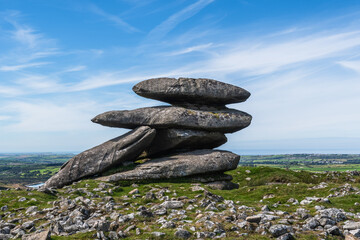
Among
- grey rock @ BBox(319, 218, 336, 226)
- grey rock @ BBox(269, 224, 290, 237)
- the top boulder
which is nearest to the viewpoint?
grey rock @ BBox(269, 224, 290, 237)

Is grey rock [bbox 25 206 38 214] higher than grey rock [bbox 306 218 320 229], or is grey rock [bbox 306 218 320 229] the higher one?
grey rock [bbox 306 218 320 229]

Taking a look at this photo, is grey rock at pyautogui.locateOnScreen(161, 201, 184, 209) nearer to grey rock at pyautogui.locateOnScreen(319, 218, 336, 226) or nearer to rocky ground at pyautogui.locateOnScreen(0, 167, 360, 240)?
rocky ground at pyautogui.locateOnScreen(0, 167, 360, 240)

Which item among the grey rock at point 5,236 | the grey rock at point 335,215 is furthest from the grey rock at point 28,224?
the grey rock at point 335,215

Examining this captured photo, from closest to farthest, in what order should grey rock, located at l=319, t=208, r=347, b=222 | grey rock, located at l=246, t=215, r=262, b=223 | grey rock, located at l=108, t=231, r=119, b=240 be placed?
grey rock, located at l=108, t=231, r=119, b=240, grey rock, located at l=246, t=215, r=262, b=223, grey rock, located at l=319, t=208, r=347, b=222

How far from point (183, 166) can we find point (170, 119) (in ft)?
20.5

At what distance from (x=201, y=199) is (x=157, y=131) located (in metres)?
18.6

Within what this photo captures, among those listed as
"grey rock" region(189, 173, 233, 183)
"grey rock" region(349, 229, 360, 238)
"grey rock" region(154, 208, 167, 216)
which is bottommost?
"grey rock" region(189, 173, 233, 183)

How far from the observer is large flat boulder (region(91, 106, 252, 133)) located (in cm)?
3506

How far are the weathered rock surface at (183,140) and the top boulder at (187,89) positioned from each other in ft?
15.6

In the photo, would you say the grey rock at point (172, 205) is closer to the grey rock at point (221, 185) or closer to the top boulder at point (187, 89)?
the grey rock at point (221, 185)

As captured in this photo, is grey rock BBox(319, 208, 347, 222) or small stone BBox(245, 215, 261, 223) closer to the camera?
small stone BBox(245, 215, 261, 223)

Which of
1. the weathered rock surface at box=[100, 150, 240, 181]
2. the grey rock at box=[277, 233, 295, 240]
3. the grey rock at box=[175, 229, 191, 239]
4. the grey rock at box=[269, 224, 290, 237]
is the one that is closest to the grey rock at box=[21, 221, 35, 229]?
the grey rock at box=[175, 229, 191, 239]

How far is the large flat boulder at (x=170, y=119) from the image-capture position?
35.1 meters

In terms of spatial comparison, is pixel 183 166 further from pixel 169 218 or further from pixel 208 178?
Answer: pixel 169 218
